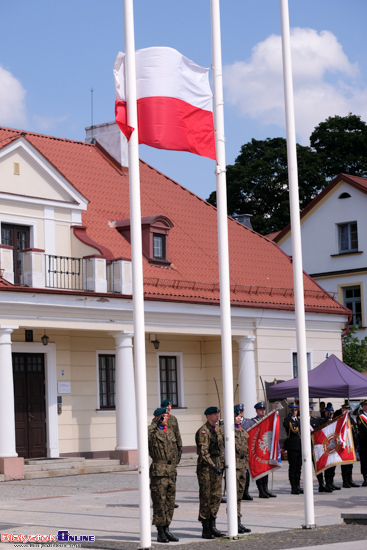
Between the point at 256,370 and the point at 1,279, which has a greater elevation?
the point at 1,279

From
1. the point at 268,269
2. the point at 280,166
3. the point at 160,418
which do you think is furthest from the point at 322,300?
A: the point at 280,166

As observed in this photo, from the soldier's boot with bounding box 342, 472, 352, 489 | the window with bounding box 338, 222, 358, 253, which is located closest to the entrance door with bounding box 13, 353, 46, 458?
the soldier's boot with bounding box 342, 472, 352, 489

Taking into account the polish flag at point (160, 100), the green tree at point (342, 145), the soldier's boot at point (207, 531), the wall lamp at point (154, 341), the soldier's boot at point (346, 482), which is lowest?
the soldier's boot at point (346, 482)

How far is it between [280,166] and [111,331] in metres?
31.8

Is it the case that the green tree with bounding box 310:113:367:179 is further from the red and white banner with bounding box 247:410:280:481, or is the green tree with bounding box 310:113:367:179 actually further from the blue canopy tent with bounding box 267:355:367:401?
the red and white banner with bounding box 247:410:280:481

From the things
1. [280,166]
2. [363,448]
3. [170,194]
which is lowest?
[363,448]

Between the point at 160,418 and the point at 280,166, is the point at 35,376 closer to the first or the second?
the point at 160,418

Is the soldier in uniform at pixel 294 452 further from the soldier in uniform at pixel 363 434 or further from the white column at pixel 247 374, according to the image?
the white column at pixel 247 374

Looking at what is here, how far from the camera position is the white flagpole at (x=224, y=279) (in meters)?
12.6

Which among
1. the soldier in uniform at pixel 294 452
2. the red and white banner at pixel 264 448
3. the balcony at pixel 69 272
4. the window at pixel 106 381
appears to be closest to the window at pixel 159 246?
the balcony at pixel 69 272

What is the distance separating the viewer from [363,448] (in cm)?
2012

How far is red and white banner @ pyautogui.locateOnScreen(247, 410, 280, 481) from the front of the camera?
16.3 meters

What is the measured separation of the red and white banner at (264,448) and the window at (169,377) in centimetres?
1306

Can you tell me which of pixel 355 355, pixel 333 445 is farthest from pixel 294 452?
pixel 355 355
